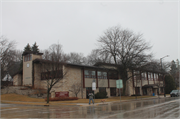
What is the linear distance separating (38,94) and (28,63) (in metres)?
10.3

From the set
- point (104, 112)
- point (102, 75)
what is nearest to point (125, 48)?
point (102, 75)

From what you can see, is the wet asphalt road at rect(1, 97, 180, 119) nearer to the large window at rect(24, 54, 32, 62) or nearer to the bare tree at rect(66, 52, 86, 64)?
the large window at rect(24, 54, 32, 62)

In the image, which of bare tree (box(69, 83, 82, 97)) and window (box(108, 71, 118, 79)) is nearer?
bare tree (box(69, 83, 82, 97))

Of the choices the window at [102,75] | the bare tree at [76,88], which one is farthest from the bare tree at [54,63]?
the window at [102,75]

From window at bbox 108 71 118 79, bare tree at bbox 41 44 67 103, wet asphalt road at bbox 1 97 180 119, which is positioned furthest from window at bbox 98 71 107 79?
wet asphalt road at bbox 1 97 180 119

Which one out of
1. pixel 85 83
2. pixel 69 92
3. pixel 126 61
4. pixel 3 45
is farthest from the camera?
pixel 126 61

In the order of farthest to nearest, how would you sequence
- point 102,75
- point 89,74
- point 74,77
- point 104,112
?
point 102,75, point 89,74, point 74,77, point 104,112

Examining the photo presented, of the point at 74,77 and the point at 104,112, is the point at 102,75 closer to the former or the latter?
the point at 74,77

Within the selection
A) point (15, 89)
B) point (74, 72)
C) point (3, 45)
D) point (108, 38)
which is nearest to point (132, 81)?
point (108, 38)

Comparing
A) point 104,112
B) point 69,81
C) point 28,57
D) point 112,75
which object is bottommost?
point 104,112

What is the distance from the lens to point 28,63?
4122 cm

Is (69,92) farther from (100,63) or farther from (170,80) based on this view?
(170,80)

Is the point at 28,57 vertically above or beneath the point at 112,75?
above

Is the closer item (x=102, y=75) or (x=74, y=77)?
(x=74, y=77)
